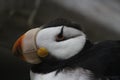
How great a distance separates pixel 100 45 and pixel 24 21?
1.30 meters

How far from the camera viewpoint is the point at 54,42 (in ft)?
4.48

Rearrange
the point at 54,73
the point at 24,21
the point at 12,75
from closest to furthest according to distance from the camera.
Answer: the point at 54,73, the point at 12,75, the point at 24,21

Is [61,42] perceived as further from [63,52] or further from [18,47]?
[18,47]

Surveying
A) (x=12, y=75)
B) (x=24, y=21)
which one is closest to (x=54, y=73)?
(x=12, y=75)

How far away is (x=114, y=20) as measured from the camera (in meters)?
2.67

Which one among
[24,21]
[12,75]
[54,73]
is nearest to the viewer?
[54,73]

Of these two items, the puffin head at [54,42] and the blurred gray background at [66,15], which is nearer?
the puffin head at [54,42]

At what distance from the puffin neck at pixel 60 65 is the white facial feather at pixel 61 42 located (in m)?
0.02

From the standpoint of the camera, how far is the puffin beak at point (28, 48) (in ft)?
4.51

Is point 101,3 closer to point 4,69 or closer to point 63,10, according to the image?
point 63,10

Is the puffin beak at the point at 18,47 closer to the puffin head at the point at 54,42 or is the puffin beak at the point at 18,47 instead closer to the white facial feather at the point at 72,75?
the puffin head at the point at 54,42

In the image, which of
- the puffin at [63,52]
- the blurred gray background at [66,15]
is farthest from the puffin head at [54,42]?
the blurred gray background at [66,15]

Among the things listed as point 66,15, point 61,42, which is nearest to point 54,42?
point 61,42

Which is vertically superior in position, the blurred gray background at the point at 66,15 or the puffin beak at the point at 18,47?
the puffin beak at the point at 18,47
